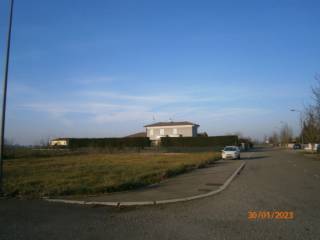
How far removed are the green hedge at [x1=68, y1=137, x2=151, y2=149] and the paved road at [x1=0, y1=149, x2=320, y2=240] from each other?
6238cm

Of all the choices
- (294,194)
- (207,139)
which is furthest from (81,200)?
(207,139)

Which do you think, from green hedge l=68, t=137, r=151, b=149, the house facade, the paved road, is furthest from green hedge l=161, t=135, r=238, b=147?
the paved road

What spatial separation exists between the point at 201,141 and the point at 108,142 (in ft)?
63.5

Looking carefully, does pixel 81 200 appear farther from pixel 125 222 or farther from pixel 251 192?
pixel 251 192

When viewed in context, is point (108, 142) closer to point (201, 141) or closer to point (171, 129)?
point (201, 141)

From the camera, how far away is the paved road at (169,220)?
7.07 meters

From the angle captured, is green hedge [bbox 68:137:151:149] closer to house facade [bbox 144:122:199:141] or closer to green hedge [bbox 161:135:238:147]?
green hedge [bbox 161:135:238:147]

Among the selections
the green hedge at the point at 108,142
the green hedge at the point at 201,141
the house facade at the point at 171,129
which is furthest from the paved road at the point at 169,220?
the house facade at the point at 171,129

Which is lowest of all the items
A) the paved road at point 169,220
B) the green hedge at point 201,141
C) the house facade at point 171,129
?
the paved road at point 169,220

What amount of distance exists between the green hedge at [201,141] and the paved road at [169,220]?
5962 cm

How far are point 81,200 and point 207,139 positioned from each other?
6157 cm

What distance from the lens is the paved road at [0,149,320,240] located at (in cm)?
707

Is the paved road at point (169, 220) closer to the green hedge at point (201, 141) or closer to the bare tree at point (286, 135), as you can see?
the green hedge at point (201, 141)

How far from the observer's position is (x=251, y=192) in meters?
12.8
